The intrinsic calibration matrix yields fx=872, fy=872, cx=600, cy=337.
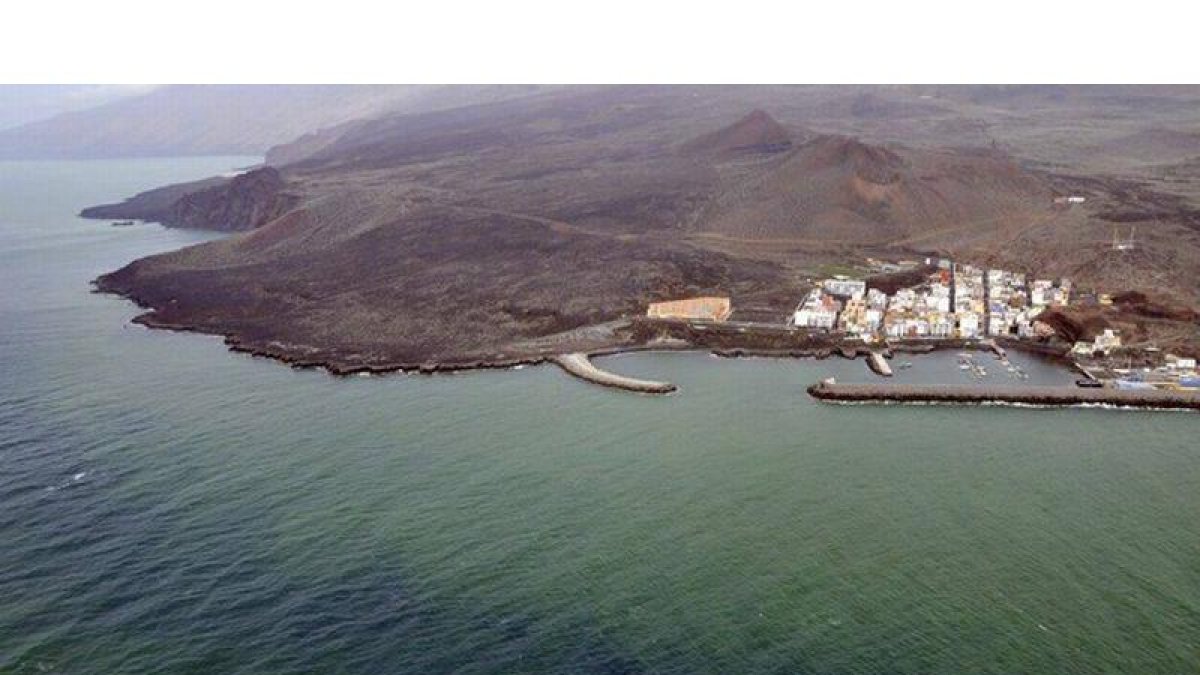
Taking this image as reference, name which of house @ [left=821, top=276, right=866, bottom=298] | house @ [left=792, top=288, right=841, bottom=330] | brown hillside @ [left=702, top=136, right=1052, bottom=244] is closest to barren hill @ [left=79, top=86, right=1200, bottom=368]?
brown hillside @ [left=702, top=136, right=1052, bottom=244]

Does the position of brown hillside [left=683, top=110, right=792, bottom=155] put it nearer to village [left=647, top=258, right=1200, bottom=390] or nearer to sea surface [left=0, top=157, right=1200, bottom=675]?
village [left=647, top=258, right=1200, bottom=390]

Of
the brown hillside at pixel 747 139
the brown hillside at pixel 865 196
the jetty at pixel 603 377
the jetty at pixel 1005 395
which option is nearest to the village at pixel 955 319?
the jetty at pixel 1005 395

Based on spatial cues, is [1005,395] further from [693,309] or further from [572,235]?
[572,235]

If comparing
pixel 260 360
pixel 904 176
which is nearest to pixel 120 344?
pixel 260 360

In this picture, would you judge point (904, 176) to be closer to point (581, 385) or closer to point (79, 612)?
point (581, 385)

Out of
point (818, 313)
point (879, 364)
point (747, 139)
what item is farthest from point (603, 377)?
point (747, 139)

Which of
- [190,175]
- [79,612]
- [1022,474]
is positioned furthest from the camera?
[190,175]

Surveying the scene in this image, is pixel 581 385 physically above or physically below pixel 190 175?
below
